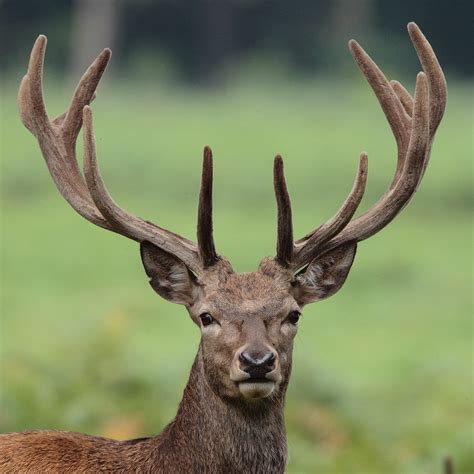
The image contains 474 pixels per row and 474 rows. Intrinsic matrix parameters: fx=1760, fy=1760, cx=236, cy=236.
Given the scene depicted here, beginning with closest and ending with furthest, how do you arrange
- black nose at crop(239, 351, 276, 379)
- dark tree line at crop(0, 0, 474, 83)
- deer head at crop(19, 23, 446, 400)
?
black nose at crop(239, 351, 276, 379) < deer head at crop(19, 23, 446, 400) < dark tree line at crop(0, 0, 474, 83)

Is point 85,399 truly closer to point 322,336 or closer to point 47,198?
point 322,336

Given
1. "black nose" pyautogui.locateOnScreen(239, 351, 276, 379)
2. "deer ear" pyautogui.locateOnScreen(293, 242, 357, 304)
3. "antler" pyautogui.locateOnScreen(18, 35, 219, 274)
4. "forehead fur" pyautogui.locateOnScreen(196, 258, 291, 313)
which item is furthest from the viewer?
"deer ear" pyautogui.locateOnScreen(293, 242, 357, 304)

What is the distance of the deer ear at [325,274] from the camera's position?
828 centimetres

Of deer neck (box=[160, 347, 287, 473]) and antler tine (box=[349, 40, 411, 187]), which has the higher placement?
antler tine (box=[349, 40, 411, 187])

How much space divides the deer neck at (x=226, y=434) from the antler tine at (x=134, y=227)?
0.51 metres

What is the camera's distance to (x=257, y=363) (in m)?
7.42

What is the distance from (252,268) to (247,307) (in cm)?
1269

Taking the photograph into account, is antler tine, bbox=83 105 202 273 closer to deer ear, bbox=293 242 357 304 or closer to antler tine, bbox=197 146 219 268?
antler tine, bbox=197 146 219 268

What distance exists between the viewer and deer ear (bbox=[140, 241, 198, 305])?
8180 mm

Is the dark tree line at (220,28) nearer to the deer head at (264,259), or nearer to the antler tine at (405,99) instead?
the antler tine at (405,99)

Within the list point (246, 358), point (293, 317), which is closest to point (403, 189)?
point (293, 317)

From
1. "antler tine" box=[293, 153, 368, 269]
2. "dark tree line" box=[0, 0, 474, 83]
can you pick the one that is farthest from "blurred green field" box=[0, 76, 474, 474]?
"dark tree line" box=[0, 0, 474, 83]

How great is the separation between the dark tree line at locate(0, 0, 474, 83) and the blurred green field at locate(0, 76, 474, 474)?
5700 millimetres

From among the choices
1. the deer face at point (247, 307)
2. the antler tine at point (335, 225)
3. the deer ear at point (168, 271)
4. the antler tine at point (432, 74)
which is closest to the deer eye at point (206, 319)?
the deer face at point (247, 307)
